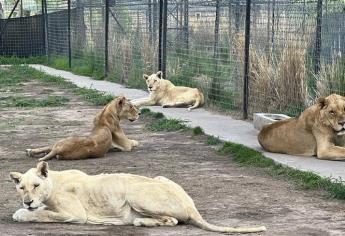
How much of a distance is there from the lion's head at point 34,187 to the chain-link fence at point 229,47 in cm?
602

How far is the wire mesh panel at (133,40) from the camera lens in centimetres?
1816

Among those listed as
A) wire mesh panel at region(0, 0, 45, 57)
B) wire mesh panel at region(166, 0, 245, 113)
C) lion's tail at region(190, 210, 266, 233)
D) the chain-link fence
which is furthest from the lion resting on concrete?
wire mesh panel at region(0, 0, 45, 57)

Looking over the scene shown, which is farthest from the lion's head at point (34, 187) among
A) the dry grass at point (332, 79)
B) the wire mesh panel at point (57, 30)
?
the wire mesh panel at point (57, 30)

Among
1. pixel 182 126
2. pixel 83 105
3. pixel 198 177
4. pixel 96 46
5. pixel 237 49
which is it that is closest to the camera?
pixel 198 177

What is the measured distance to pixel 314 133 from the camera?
9719mm

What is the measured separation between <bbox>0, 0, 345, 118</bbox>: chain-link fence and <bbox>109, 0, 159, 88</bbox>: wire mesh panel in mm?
24

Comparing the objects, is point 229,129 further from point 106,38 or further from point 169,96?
point 106,38

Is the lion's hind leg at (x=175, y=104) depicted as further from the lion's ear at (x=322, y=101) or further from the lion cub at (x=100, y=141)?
the lion's ear at (x=322, y=101)

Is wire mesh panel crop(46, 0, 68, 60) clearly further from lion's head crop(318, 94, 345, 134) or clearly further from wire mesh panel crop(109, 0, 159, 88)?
lion's head crop(318, 94, 345, 134)

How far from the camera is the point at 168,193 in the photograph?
258 inches

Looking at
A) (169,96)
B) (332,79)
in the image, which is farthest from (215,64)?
(332,79)

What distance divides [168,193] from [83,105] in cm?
923

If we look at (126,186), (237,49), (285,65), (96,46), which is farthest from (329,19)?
(96,46)

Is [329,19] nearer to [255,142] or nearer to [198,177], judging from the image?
[255,142]
